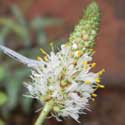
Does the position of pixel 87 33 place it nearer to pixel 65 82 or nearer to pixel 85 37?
pixel 85 37

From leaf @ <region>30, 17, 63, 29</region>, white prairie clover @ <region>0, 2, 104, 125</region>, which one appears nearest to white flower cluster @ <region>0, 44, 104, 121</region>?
white prairie clover @ <region>0, 2, 104, 125</region>

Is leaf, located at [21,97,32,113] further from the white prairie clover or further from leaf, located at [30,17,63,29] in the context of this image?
the white prairie clover

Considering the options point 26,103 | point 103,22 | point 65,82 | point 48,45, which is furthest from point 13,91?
point 65,82

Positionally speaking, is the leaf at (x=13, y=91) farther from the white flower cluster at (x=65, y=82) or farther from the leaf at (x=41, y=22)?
the white flower cluster at (x=65, y=82)

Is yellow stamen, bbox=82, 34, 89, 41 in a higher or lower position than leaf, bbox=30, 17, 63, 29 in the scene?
lower

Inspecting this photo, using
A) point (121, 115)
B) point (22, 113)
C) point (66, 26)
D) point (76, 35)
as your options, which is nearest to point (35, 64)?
point (76, 35)

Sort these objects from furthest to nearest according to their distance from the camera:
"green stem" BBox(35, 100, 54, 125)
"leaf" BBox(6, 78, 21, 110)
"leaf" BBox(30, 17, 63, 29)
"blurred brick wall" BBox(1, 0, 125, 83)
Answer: "blurred brick wall" BBox(1, 0, 125, 83)
"leaf" BBox(30, 17, 63, 29)
"leaf" BBox(6, 78, 21, 110)
"green stem" BBox(35, 100, 54, 125)

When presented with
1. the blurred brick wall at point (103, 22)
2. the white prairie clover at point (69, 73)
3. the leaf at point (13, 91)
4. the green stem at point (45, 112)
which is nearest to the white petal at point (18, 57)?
the white prairie clover at point (69, 73)
